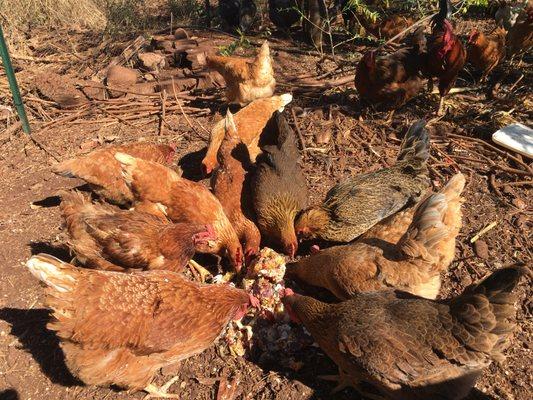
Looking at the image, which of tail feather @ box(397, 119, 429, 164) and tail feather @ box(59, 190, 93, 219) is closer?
tail feather @ box(59, 190, 93, 219)

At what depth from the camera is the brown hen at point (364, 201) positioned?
3752 millimetres

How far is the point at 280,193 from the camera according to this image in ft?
12.7

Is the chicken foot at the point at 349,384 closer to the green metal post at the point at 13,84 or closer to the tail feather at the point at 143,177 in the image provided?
the tail feather at the point at 143,177

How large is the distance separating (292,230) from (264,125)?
167 cm

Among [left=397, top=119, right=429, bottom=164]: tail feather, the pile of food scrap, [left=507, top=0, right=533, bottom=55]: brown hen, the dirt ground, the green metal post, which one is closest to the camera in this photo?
the dirt ground

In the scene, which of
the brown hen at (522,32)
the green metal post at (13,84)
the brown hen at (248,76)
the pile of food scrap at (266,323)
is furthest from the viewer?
the brown hen at (522,32)

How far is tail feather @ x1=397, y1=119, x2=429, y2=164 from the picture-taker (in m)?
4.04

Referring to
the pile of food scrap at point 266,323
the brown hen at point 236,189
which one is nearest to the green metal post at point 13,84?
the brown hen at point 236,189

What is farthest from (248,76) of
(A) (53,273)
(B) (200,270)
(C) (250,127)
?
(A) (53,273)

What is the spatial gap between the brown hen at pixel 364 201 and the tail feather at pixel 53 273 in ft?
6.52

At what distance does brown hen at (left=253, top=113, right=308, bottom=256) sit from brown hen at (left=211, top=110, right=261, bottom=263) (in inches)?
6.0

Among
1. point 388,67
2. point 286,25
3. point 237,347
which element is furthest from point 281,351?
point 286,25

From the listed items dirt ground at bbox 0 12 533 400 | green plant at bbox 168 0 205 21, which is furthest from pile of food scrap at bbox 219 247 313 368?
green plant at bbox 168 0 205 21

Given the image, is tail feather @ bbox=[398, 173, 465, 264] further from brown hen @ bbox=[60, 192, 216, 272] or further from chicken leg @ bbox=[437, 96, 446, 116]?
chicken leg @ bbox=[437, 96, 446, 116]
